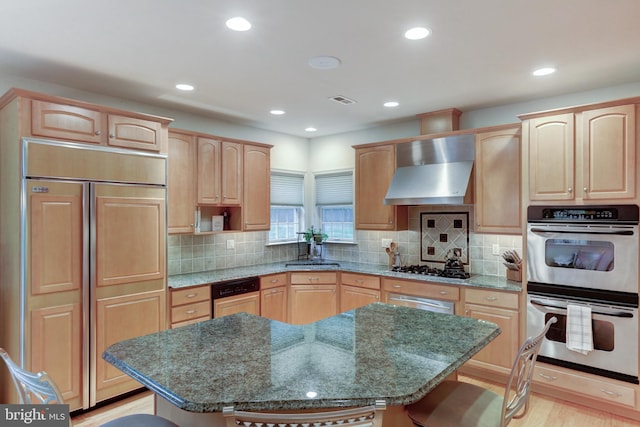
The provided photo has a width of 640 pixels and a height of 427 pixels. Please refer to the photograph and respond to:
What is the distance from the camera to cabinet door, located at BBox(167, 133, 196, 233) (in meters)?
3.67

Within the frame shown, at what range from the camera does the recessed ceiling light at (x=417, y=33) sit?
2246mm

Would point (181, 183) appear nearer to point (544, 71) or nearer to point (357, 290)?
point (357, 290)

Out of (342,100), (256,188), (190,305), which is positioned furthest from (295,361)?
(256,188)

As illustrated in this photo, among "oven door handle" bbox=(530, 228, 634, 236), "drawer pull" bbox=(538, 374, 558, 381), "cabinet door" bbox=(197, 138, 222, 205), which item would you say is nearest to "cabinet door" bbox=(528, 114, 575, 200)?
"oven door handle" bbox=(530, 228, 634, 236)

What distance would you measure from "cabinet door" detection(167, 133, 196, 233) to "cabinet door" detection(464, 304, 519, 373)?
293 cm

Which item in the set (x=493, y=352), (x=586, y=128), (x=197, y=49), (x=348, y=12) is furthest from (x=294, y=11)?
(x=493, y=352)

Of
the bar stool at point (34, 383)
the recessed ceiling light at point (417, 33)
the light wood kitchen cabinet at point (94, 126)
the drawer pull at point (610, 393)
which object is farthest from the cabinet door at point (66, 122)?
the drawer pull at point (610, 393)

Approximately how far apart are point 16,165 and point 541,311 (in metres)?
4.18

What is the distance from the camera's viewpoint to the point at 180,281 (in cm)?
367

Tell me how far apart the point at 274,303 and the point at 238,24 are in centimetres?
306

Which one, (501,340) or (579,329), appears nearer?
(579,329)

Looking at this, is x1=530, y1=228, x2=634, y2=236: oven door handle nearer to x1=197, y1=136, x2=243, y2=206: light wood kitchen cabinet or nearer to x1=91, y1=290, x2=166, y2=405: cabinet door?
x1=197, y1=136, x2=243, y2=206: light wood kitchen cabinet

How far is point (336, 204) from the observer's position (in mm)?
5273

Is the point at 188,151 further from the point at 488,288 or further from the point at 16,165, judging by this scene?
the point at 488,288
